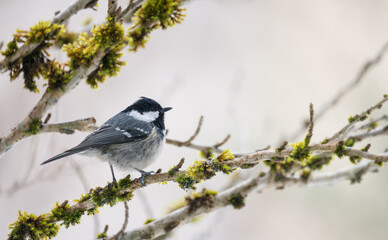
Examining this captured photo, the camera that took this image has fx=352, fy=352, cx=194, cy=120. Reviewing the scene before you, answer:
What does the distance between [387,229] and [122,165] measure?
15.9 feet

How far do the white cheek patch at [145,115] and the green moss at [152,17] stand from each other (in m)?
1.23

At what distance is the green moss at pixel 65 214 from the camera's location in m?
2.41

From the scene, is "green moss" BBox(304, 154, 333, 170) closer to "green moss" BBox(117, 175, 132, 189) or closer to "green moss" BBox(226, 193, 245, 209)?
"green moss" BBox(226, 193, 245, 209)

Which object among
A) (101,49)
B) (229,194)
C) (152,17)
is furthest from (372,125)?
(101,49)

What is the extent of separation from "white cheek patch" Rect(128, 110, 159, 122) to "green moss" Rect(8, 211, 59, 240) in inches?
59.7

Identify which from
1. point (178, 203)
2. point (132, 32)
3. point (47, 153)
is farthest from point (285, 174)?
point (47, 153)

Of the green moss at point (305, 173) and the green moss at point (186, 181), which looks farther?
the green moss at point (305, 173)

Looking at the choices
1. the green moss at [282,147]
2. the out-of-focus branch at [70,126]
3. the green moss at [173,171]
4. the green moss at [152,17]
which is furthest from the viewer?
the out-of-focus branch at [70,126]

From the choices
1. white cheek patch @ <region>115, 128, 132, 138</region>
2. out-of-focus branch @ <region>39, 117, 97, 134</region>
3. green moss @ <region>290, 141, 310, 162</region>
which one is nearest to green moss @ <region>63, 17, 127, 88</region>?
out-of-focus branch @ <region>39, 117, 97, 134</region>

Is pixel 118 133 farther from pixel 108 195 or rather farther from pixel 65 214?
pixel 65 214

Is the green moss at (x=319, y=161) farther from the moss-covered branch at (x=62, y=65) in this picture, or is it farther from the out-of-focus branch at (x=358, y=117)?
the moss-covered branch at (x=62, y=65)

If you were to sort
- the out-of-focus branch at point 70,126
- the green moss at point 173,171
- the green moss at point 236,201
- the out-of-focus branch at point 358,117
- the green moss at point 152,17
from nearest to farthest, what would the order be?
the out-of-focus branch at point 358,117
the green moss at point 173,171
the green moss at point 152,17
the out-of-focus branch at point 70,126
the green moss at point 236,201

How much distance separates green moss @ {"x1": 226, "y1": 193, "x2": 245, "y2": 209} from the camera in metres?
2.89

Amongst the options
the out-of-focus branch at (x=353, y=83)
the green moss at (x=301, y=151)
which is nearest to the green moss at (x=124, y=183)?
the green moss at (x=301, y=151)
